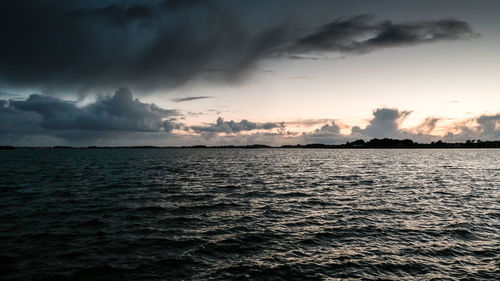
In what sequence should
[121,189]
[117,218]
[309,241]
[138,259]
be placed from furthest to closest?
[121,189]
[117,218]
[309,241]
[138,259]

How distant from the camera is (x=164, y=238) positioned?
19.2 meters

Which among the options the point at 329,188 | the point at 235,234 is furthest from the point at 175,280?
the point at 329,188

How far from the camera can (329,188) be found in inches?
1688

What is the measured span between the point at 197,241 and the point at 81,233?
28.7ft

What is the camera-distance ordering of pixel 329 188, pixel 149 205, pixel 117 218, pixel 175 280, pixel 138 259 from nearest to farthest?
pixel 175 280 → pixel 138 259 → pixel 117 218 → pixel 149 205 → pixel 329 188

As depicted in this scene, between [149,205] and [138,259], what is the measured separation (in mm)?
14935

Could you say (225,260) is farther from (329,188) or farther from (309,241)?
(329,188)

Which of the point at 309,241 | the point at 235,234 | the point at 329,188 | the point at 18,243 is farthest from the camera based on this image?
the point at 329,188

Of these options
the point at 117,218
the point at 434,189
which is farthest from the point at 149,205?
the point at 434,189

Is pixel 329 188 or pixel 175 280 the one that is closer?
pixel 175 280

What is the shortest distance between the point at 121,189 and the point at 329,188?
103 feet

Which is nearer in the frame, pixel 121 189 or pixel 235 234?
pixel 235 234

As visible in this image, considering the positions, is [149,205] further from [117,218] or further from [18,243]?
[18,243]

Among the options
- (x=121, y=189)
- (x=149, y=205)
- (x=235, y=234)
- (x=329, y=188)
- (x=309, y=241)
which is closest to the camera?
(x=309, y=241)
